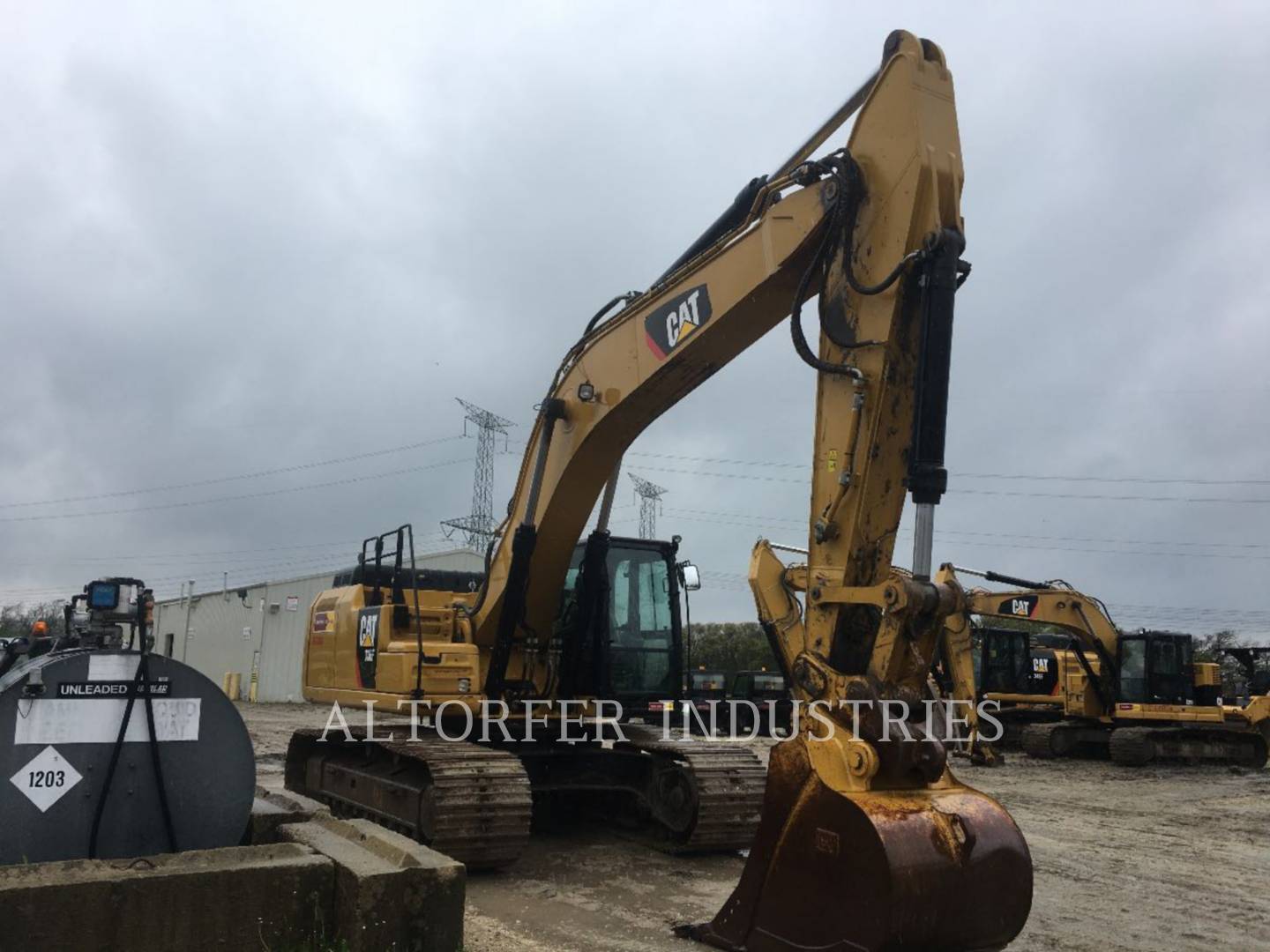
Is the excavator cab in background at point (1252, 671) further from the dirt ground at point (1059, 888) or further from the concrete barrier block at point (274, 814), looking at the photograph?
the concrete barrier block at point (274, 814)

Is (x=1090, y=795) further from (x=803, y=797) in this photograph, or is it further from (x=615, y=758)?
(x=803, y=797)

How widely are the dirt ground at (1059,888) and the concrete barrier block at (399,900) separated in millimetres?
1432

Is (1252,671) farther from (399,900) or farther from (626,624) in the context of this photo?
(399,900)

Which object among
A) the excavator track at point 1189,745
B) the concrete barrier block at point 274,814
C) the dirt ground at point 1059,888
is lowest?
the dirt ground at point 1059,888

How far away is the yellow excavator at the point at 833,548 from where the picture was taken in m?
4.69

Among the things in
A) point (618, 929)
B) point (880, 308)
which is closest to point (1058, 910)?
point (618, 929)

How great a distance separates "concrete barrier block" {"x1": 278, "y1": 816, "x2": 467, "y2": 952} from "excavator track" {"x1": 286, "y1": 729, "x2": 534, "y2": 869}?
285cm

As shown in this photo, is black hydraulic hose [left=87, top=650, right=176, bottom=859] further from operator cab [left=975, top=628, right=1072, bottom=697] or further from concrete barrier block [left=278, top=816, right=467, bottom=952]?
operator cab [left=975, top=628, right=1072, bottom=697]

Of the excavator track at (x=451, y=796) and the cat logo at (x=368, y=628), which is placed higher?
the cat logo at (x=368, y=628)

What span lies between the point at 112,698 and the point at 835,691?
10.1 ft

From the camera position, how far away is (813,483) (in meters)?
5.66

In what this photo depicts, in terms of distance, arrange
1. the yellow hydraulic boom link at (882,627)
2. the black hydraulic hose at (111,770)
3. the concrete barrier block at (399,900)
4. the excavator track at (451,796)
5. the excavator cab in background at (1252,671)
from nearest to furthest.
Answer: the concrete barrier block at (399,900), the black hydraulic hose at (111,770), the yellow hydraulic boom link at (882,627), the excavator track at (451,796), the excavator cab in background at (1252,671)

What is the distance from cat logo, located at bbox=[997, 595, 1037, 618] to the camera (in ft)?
63.6

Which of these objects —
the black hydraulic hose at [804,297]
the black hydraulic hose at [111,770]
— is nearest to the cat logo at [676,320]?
the black hydraulic hose at [804,297]
